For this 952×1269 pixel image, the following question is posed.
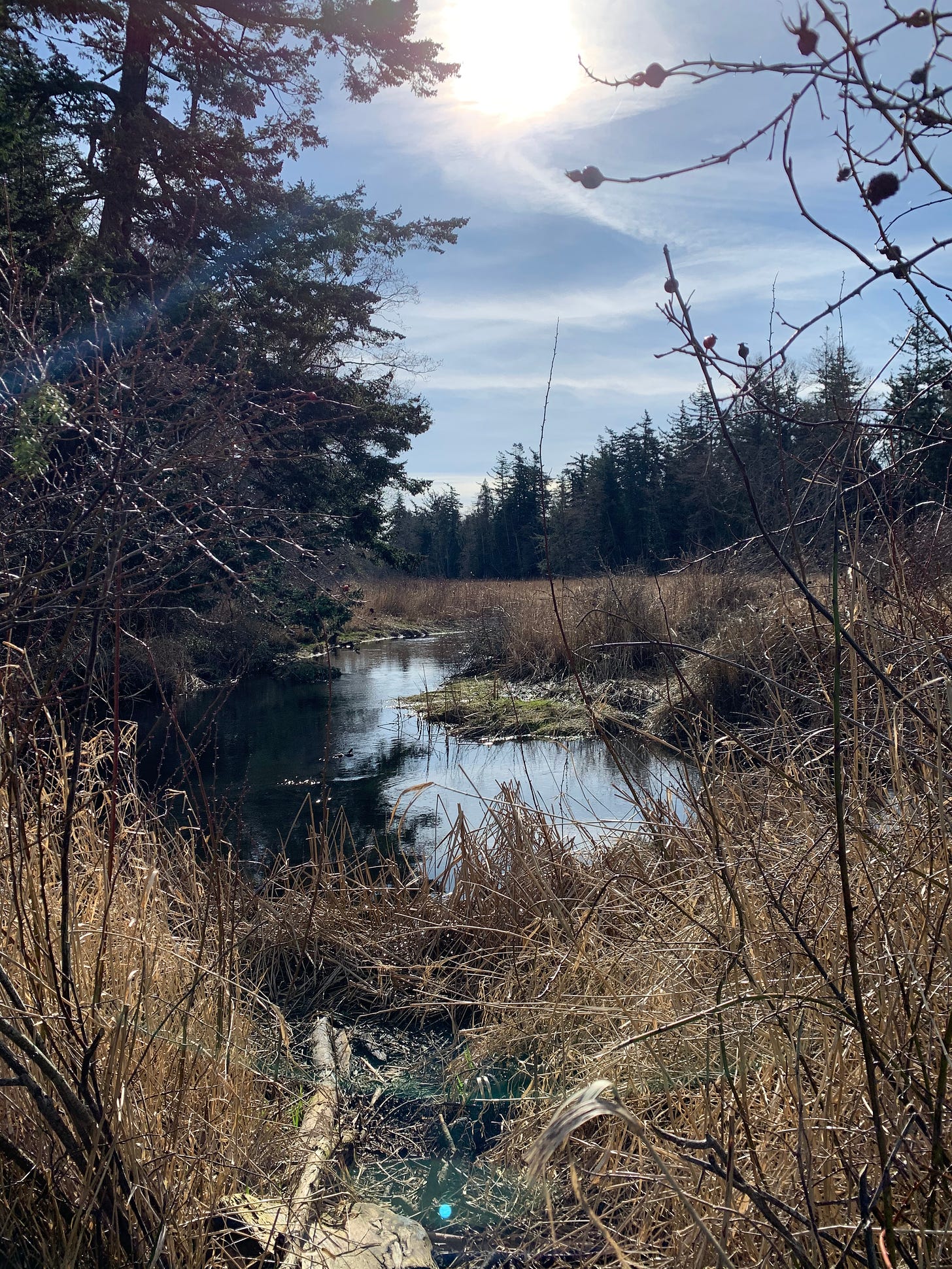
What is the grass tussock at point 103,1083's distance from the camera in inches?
64.3

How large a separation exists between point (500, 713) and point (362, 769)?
2315mm

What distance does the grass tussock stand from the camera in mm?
1633

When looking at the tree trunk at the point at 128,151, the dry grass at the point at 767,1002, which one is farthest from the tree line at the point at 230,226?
the dry grass at the point at 767,1002

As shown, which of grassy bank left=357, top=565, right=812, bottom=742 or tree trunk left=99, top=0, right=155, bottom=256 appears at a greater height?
tree trunk left=99, top=0, right=155, bottom=256

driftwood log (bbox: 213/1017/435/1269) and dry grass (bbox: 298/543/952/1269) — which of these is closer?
dry grass (bbox: 298/543/952/1269)

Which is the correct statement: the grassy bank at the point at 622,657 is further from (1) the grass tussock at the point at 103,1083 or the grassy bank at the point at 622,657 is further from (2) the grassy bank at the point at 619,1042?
(1) the grass tussock at the point at 103,1083

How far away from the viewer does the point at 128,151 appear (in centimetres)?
1084

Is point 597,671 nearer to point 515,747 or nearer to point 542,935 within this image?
Result: point 515,747

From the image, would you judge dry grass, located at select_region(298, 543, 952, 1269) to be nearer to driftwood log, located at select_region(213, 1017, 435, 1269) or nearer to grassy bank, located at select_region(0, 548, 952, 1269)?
grassy bank, located at select_region(0, 548, 952, 1269)

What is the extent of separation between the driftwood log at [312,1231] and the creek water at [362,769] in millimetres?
2028

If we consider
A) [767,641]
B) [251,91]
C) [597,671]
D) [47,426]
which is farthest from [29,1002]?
[251,91]

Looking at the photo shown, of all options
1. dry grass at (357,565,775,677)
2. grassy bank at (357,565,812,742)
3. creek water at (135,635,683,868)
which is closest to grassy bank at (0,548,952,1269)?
creek water at (135,635,683,868)

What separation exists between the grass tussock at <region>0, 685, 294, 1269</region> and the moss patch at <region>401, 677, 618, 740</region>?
7154mm

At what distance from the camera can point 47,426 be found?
2.40 m
